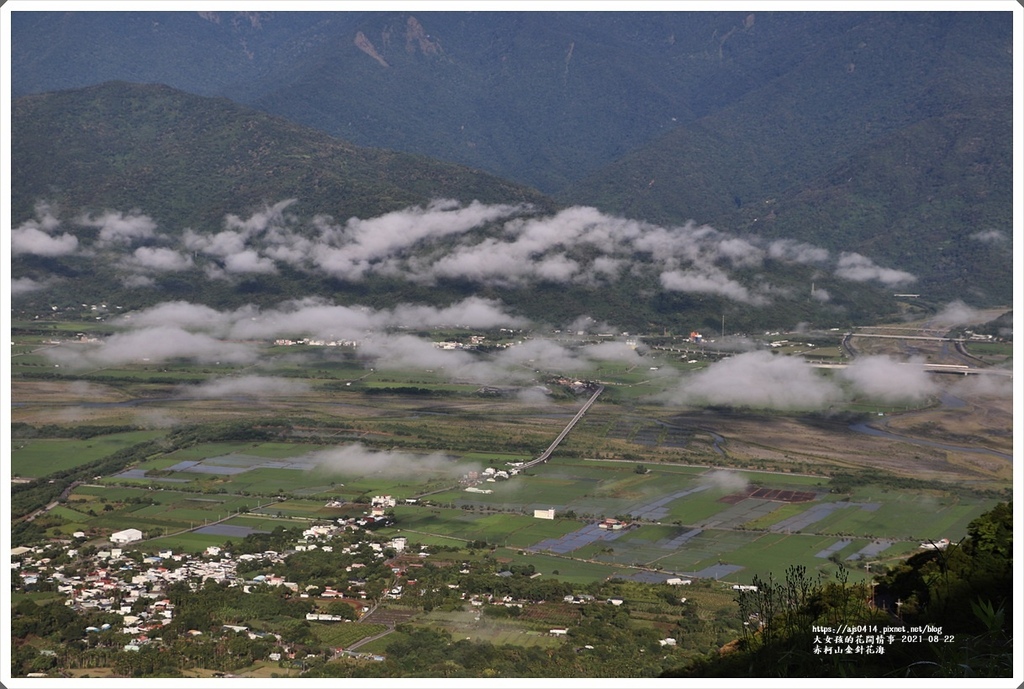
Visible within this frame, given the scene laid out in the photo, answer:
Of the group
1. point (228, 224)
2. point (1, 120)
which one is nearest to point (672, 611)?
point (1, 120)

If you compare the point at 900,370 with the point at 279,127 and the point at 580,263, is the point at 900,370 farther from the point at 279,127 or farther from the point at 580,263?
the point at 279,127

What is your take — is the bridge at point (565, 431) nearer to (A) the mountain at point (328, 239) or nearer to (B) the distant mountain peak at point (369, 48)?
(A) the mountain at point (328, 239)

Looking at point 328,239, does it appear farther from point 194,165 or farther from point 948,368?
point 948,368

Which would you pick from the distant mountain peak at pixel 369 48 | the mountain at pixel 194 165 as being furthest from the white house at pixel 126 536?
the distant mountain peak at pixel 369 48

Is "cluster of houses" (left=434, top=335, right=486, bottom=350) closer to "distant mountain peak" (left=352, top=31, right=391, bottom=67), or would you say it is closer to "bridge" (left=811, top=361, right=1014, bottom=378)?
"bridge" (left=811, top=361, right=1014, bottom=378)

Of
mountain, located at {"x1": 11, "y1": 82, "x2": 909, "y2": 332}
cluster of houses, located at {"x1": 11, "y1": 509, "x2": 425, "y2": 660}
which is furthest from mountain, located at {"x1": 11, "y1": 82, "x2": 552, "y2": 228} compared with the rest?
cluster of houses, located at {"x1": 11, "y1": 509, "x2": 425, "y2": 660}

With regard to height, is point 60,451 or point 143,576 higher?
point 60,451

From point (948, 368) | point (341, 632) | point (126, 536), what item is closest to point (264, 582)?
point (341, 632)

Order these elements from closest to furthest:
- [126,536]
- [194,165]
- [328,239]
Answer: [126,536], [328,239], [194,165]
